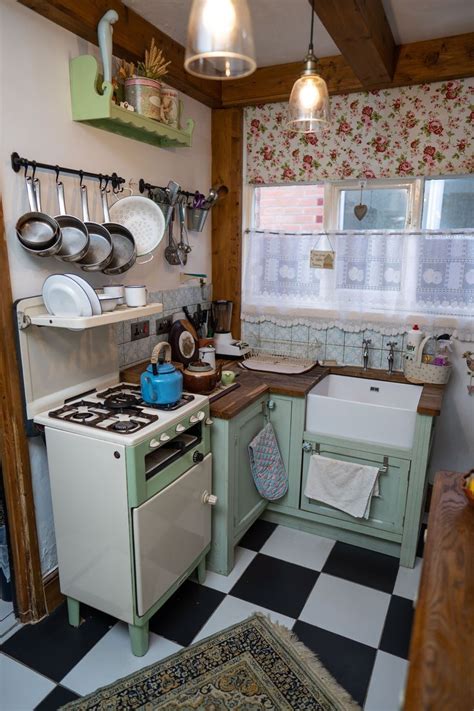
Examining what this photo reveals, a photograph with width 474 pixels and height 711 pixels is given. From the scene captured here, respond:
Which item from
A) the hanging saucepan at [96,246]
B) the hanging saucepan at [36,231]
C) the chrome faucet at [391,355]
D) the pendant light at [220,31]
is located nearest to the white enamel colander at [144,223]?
the hanging saucepan at [96,246]

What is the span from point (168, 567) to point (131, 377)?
887 millimetres

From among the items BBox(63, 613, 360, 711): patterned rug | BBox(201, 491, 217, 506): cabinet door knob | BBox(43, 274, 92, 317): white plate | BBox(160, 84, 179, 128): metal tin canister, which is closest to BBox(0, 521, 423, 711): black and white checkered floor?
BBox(63, 613, 360, 711): patterned rug

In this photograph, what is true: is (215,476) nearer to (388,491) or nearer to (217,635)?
(217,635)

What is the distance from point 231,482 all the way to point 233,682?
76 cm

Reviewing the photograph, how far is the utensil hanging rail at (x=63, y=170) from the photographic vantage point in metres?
1.76

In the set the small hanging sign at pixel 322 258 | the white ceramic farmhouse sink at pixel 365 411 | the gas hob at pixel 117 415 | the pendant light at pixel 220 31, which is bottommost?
the white ceramic farmhouse sink at pixel 365 411

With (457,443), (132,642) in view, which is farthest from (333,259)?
(132,642)

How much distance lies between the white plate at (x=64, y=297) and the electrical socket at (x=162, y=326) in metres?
0.87

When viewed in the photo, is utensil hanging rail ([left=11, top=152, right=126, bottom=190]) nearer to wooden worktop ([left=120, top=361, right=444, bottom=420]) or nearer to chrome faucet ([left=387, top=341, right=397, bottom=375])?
wooden worktop ([left=120, top=361, right=444, bottom=420])

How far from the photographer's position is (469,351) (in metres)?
2.62

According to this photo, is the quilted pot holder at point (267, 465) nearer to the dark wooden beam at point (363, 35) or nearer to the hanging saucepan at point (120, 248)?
the hanging saucepan at point (120, 248)

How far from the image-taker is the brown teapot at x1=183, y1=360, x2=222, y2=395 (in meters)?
2.22

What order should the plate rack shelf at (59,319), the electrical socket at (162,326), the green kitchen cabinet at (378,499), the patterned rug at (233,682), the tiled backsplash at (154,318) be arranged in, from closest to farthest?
the patterned rug at (233,682)
the plate rack shelf at (59,319)
the green kitchen cabinet at (378,499)
the tiled backsplash at (154,318)
the electrical socket at (162,326)

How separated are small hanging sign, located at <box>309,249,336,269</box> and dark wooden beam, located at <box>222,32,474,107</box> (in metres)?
0.84
